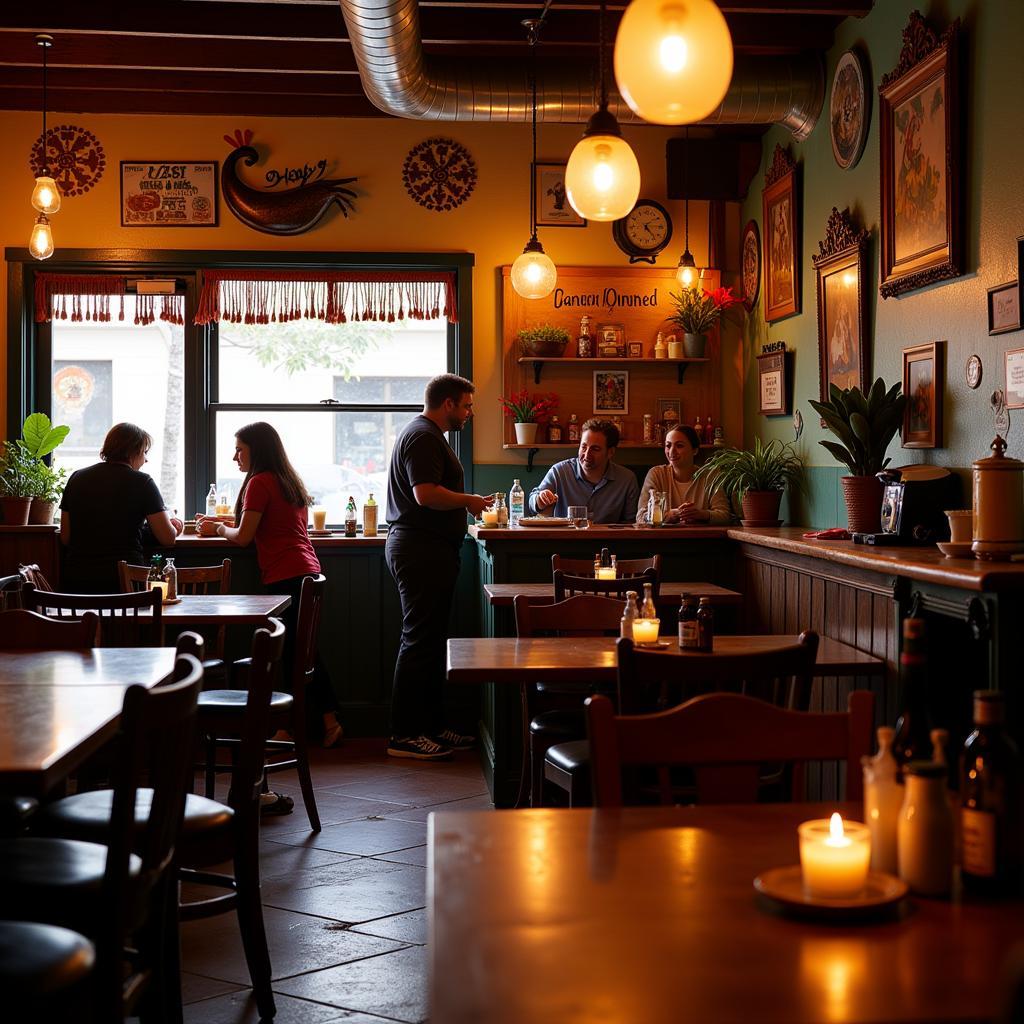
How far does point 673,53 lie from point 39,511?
542cm

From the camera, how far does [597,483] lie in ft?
22.1

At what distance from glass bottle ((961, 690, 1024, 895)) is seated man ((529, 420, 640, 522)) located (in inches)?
203

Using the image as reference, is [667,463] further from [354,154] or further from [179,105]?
[179,105]

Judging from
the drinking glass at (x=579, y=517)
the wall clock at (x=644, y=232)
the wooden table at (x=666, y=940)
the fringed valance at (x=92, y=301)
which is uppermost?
the wall clock at (x=644, y=232)

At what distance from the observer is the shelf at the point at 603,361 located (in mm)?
7105

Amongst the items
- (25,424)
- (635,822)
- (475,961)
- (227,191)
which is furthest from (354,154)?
(475,961)

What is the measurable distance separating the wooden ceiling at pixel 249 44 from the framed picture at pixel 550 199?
3.38 feet

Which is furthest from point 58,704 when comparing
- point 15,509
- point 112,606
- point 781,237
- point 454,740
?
point 781,237

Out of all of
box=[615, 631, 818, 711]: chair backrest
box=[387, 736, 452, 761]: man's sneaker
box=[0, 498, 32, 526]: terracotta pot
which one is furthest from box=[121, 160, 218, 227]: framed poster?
box=[615, 631, 818, 711]: chair backrest

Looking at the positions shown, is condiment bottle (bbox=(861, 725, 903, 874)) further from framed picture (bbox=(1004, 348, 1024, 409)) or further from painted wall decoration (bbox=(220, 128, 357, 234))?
painted wall decoration (bbox=(220, 128, 357, 234))

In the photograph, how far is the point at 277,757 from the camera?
6.17 meters

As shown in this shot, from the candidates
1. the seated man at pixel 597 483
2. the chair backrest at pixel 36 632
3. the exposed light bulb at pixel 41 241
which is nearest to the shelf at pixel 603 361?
the seated man at pixel 597 483

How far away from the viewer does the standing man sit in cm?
604

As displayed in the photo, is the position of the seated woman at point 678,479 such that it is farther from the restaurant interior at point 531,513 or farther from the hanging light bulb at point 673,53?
the hanging light bulb at point 673,53
